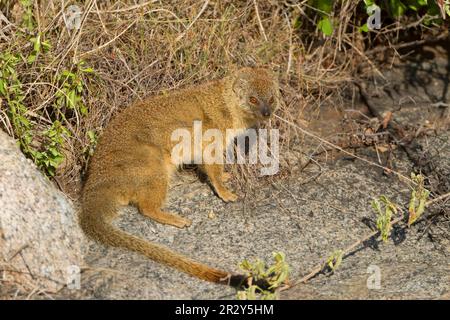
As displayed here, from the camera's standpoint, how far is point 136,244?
159 inches

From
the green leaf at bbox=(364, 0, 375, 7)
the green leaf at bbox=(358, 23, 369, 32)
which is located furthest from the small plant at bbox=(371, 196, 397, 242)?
the green leaf at bbox=(358, 23, 369, 32)

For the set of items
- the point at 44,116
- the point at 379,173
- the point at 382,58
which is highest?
the point at 382,58

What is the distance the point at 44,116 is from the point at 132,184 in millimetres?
998

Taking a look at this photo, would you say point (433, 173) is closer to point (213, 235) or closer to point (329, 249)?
point (329, 249)

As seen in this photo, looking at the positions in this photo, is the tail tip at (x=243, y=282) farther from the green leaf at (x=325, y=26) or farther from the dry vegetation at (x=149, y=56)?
the green leaf at (x=325, y=26)

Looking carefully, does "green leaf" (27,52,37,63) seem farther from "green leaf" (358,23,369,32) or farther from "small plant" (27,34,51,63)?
"green leaf" (358,23,369,32)

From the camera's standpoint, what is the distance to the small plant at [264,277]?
11.8 ft

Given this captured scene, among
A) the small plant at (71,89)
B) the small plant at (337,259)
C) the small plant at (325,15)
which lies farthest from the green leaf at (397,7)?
the small plant at (337,259)

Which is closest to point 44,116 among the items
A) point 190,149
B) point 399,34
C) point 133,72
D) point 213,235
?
point 133,72

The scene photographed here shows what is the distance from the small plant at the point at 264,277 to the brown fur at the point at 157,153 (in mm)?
122

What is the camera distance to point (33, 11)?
513cm

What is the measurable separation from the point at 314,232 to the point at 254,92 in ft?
3.46

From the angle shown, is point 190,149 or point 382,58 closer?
point 190,149

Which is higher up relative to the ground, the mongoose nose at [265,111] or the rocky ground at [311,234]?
the mongoose nose at [265,111]
